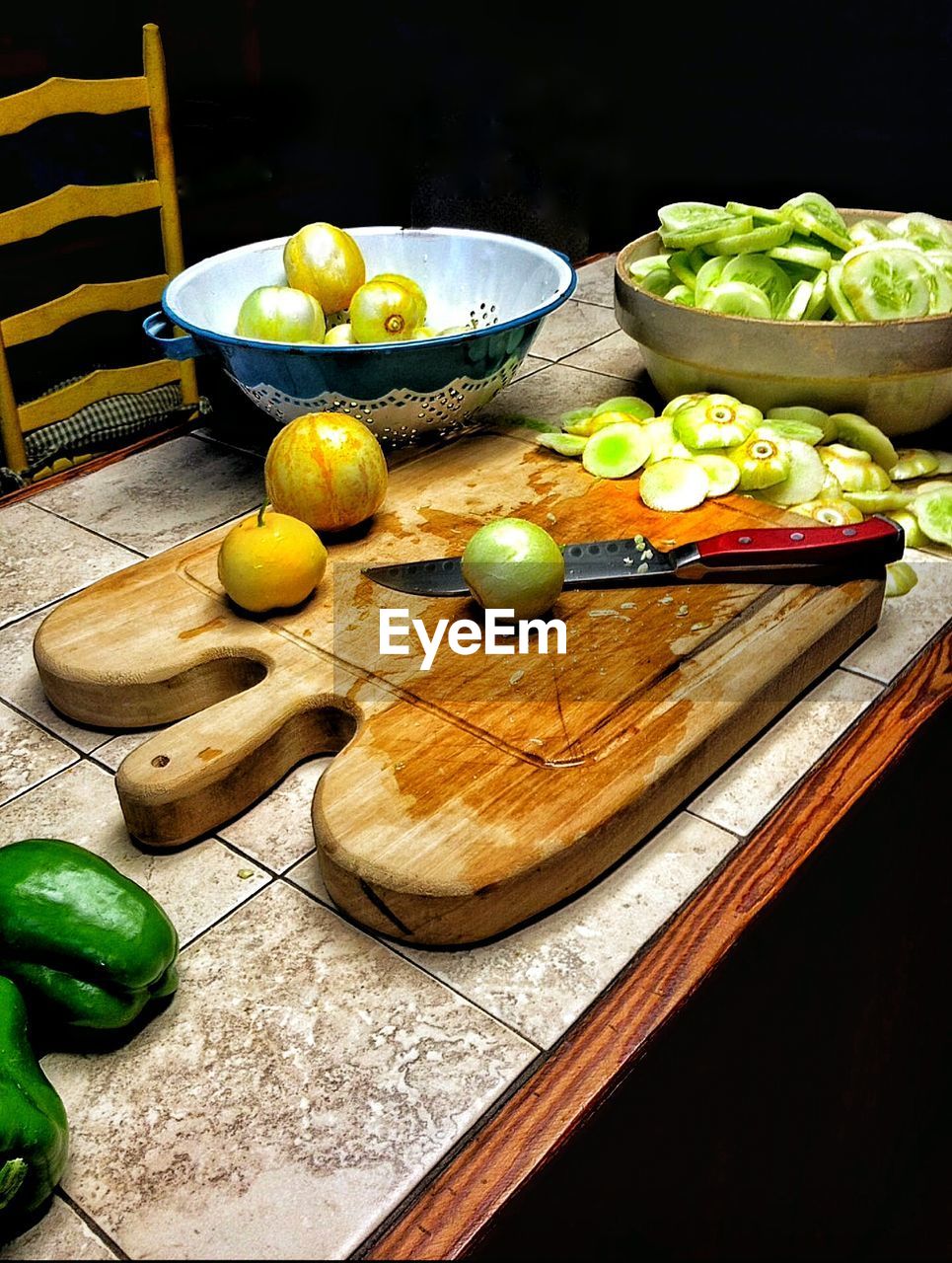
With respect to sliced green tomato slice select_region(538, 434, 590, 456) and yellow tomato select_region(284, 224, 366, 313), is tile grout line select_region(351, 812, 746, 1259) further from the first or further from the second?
yellow tomato select_region(284, 224, 366, 313)

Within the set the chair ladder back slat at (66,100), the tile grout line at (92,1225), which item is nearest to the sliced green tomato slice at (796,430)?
the tile grout line at (92,1225)

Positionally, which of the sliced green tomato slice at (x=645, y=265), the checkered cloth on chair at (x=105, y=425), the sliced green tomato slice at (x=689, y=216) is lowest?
the checkered cloth on chair at (x=105, y=425)

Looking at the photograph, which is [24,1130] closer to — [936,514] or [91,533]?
[91,533]

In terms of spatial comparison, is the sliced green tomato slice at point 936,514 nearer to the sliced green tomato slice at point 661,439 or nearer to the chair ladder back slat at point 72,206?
the sliced green tomato slice at point 661,439

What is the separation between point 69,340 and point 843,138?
1.96m

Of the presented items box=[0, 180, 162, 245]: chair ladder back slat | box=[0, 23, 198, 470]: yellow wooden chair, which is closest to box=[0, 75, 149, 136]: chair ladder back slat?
box=[0, 23, 198, 470]: yellow wooden chair

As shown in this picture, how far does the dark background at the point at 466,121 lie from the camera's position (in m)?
2.42

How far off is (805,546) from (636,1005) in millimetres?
528

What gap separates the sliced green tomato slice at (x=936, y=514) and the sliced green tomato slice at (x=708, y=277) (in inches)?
14.8

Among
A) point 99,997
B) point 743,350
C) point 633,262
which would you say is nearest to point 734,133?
point 633,262

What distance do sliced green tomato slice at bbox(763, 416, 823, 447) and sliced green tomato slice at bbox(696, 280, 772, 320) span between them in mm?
142

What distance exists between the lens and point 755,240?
1470 mm

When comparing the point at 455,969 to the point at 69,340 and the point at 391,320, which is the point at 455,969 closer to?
the point at 391,320

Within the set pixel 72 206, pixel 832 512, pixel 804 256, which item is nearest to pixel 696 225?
pixel 804 256
